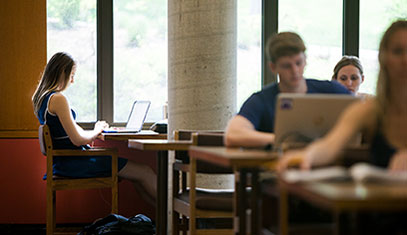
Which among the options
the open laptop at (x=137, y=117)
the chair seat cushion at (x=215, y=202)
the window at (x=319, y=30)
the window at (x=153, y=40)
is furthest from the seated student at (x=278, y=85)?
the window at (x=319, y=30)

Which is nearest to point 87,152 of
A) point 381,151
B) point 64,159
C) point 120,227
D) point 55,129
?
point 64,159

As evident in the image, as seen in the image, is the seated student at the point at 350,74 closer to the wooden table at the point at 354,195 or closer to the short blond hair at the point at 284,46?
the short blond hair at the point at 284,46

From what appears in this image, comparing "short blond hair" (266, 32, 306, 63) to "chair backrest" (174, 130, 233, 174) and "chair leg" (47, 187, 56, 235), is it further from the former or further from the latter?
"chair leg" (47, 187, 56, 235)

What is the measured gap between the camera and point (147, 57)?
6.02 m

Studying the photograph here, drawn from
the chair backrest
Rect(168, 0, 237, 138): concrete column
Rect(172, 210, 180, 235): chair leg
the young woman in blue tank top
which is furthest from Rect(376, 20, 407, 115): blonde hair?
Rect(168, 0, 237, 138): concrete column

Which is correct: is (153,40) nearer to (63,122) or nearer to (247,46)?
(247,46)

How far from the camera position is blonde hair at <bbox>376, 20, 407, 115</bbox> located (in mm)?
2059

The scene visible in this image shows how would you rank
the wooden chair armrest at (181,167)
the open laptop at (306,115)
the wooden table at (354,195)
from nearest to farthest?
the wooden table at (354,195)
the open laptop at (306,115)
the wooden chair armrest at (181,167)

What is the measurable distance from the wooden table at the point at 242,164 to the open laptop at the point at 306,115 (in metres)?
0.13

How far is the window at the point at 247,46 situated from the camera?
618cm

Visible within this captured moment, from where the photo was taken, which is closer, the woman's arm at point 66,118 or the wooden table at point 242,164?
the wooden table at point 242,164

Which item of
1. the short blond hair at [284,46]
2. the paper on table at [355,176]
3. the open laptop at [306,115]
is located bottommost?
the paper on table at [355,176]

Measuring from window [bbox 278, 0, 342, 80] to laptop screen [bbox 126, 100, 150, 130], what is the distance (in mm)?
1679

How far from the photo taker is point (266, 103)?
3.05 meters
